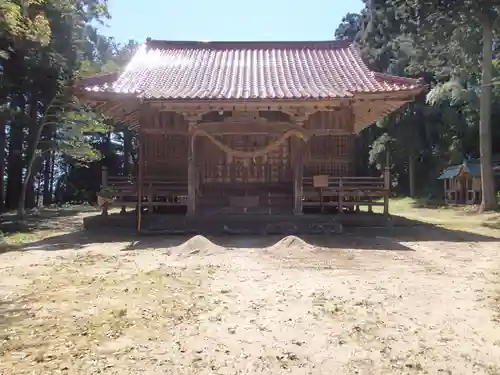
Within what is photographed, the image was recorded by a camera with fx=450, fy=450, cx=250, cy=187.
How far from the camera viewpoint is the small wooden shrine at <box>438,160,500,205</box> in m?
24.4

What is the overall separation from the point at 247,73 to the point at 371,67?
20.5 ft

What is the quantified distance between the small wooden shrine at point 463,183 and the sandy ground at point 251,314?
18.5 meters

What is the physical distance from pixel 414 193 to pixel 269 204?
69.4ft

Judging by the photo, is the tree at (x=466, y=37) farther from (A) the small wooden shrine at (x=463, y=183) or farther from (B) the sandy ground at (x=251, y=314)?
(B) the sandy ground at (x=251, y=314)

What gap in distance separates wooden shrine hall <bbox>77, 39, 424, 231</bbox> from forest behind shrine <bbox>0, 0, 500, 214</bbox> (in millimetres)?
2427

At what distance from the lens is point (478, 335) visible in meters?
3.81

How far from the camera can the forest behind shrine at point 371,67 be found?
17.2 meters

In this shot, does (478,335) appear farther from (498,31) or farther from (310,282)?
(498,31)

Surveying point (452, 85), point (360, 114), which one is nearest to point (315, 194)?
point (360, 114)

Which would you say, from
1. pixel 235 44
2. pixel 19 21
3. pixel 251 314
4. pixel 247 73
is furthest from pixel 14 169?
pixel 251 314

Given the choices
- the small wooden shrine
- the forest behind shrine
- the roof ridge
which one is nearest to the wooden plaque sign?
the roof ridge

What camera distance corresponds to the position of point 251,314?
14.6 feet

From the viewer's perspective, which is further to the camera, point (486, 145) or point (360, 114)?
point (486, 145)

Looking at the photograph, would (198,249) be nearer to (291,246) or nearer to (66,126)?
(291,246)
